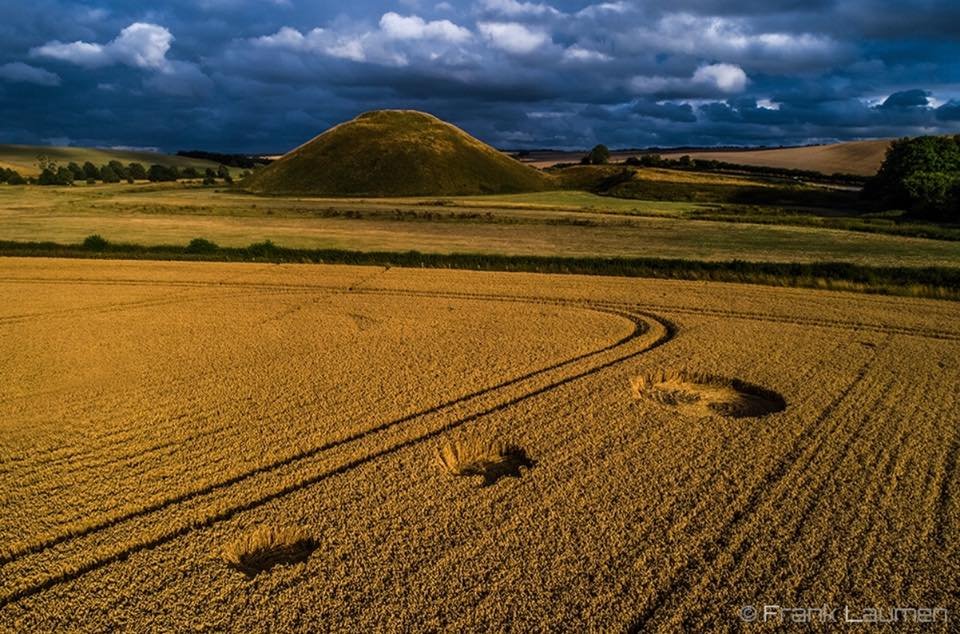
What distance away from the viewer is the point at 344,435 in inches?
284

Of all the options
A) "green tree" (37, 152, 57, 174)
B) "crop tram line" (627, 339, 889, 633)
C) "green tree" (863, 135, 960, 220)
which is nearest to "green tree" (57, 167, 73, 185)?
"green tree" (37, 152, 57, 174)

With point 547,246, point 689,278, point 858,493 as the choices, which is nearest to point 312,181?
point 547,246

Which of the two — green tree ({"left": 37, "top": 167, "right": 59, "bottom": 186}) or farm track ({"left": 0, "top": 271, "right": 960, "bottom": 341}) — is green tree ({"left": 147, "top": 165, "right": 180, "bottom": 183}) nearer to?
green tree ({"left": 37, "top": 167, "right": 59, "bottom": 186})

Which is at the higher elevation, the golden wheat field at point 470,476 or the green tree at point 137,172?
Answer: the green tree at point 137,172

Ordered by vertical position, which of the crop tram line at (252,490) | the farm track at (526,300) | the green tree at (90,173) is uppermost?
the green tree at (90,173)

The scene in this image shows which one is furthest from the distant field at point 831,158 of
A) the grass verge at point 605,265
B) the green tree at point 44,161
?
the green tree at point 44,161

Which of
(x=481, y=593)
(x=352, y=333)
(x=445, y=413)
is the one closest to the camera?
(x=481, y=593)

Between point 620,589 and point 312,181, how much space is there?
254 feet

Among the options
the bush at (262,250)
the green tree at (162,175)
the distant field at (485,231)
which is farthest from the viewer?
the green tree at (162,175)

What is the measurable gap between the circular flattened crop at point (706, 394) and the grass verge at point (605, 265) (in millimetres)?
10119

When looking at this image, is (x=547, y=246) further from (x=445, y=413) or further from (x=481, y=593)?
(x=481, y=593)

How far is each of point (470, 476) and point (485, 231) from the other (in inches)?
1179

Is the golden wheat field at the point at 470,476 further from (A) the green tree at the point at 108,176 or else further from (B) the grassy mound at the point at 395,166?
(A) the green tree at the point at 108,176

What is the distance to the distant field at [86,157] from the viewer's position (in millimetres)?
132125
